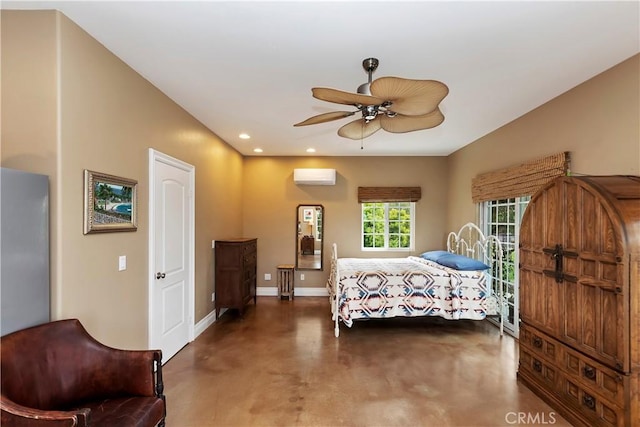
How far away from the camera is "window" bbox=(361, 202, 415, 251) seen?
238 inches

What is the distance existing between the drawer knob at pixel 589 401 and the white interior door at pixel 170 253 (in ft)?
11.5

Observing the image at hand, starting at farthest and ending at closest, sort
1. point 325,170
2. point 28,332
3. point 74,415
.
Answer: point 325,170, point 28,332, point 74,415

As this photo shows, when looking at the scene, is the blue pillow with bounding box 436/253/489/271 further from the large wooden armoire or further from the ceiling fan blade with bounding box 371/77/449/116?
the ceiling fan blade with bounding box 371/77/449/116

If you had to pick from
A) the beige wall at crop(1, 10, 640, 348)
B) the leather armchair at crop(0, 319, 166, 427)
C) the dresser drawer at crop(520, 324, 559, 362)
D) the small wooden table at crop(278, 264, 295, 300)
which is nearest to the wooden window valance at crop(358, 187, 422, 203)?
the beige wall at crop(1, 10, 640, 348)

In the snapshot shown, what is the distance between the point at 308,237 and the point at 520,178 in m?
3.65

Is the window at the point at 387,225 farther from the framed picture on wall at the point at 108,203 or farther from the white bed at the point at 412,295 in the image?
the framed picture on wall at the point at 108,203

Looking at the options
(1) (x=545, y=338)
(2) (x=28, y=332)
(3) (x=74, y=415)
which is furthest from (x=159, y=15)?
(1) (x=545, y=338)

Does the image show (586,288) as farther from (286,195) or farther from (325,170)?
(286,195)

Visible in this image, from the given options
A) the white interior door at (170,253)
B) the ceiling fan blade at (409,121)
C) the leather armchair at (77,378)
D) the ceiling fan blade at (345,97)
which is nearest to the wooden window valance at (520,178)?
the ceiling fan blade at (409,121)

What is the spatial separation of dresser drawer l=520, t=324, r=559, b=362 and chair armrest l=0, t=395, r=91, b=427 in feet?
10.1

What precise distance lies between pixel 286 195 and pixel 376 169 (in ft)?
5.99

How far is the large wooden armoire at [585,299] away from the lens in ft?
6.13

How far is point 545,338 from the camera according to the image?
2537 millimetres
